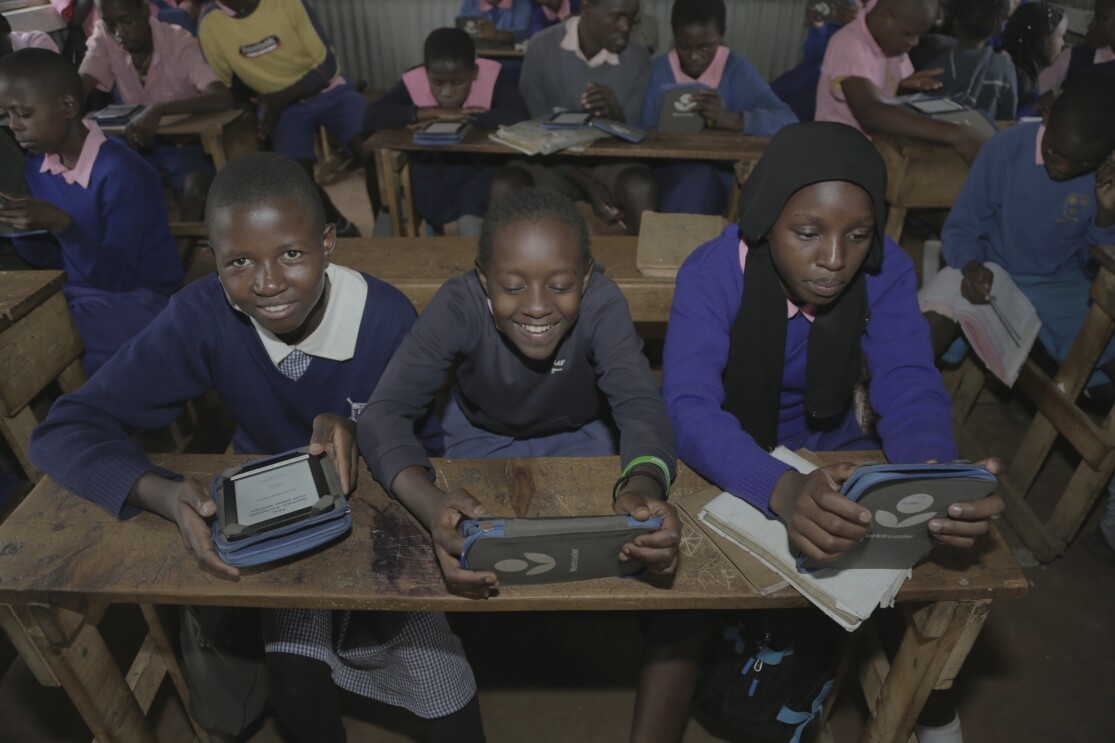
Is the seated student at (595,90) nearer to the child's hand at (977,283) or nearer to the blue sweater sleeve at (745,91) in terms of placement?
the blue sweater sleeve at (745,91)

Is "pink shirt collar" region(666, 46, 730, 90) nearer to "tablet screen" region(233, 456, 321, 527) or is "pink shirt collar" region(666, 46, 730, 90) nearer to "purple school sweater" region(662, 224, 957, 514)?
"purple school sweater" region(662, 224, 957, 514)

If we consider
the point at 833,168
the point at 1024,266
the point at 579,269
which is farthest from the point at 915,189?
the point at 579,269

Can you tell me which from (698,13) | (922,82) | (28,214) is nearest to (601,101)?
(698,13)

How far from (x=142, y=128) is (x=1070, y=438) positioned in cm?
398

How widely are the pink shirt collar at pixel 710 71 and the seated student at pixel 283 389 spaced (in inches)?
102

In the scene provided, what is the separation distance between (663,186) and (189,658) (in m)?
2.81

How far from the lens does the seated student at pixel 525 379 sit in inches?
45.9

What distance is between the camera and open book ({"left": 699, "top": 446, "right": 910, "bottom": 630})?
1082 millimetres

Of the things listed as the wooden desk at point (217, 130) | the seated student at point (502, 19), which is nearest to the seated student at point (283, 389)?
the wooden desk at point (217, 130)

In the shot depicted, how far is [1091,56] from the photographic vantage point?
438cm

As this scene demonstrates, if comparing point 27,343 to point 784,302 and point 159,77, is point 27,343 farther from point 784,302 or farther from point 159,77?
point 159,77

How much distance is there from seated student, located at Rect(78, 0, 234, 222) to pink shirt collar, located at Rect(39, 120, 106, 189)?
1.34m

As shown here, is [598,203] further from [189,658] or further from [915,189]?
[189,658]

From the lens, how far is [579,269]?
1.44 metres
